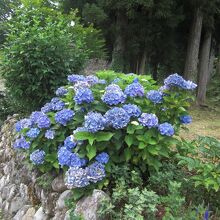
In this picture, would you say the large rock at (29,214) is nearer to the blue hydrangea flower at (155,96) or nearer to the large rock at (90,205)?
the large rock at (90,205)

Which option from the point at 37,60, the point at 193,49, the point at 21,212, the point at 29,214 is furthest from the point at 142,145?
the point at 193,49

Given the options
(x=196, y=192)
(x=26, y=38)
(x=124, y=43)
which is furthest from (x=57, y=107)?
(x=124, y=43)

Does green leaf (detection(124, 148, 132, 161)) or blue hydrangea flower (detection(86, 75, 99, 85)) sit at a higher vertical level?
blue hydrangea flower (detection(86, 75, 99, 85))

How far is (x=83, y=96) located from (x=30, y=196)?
147cm

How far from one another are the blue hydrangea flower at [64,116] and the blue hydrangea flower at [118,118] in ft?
1.42

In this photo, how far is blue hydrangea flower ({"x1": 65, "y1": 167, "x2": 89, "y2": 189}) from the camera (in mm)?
2889

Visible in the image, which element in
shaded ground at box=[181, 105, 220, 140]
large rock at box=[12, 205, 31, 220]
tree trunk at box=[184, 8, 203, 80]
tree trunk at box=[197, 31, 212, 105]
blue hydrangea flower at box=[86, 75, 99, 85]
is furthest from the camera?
tree trunk at box=[197, 31, 212, 105]

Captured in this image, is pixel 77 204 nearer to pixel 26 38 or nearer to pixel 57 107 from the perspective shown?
pixel 57 107

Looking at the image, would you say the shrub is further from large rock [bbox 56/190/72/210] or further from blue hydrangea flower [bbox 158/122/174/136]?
blue hydrangea flower [bbox 158/122/174/136]

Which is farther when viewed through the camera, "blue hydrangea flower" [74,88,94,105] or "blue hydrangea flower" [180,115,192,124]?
"blue hydrangea flower" [180,115,192,124]

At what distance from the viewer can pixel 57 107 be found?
3.60 metres

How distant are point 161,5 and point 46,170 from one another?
21.1ft

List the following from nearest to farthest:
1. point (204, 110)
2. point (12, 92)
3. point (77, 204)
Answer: point (77, 204) → point (12, 92) → point (204, 110)

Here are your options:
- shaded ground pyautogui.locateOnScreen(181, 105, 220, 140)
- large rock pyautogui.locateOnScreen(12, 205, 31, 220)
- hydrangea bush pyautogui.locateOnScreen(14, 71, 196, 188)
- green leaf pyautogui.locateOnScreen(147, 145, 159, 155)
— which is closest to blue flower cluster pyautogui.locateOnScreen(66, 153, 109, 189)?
hydrangea bush pyautogui.locateOnScreen(14, 71, 196, 188)
